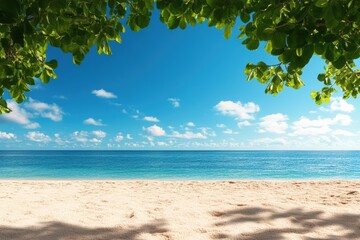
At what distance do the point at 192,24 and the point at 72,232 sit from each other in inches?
136

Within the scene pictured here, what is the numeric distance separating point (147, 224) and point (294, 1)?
3.93 metres

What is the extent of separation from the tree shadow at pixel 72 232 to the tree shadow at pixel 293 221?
1154mm

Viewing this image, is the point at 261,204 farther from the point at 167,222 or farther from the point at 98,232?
the point at 98,232

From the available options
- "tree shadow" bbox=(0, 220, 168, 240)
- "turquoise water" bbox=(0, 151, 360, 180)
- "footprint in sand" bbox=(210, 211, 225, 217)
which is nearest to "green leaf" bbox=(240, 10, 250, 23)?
"tree shadow" bbox=(0, 220, 168, 240)

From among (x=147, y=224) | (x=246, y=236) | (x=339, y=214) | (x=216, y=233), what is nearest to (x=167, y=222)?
(x=147, y=224)

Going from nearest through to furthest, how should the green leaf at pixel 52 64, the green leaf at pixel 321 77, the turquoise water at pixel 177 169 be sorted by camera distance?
the green leaf at pixel 52 64 < the green leaf at pixel 321 77 < the turquoise water at pixel 177 169

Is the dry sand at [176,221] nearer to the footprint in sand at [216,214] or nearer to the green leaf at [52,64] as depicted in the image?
the footprint in sand at [216,214]

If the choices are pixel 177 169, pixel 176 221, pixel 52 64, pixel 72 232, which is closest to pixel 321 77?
pixel 176 221

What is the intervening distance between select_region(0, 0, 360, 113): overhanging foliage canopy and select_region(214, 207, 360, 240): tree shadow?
2110 mm

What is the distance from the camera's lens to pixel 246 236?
4363 mm

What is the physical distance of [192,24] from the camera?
11.6 ft

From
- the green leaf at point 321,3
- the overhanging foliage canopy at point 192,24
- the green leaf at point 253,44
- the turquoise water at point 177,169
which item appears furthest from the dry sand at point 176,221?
the turquoise water at point 177,169

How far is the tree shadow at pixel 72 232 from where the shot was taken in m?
4.34

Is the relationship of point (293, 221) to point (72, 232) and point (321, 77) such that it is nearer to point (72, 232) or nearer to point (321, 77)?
point (321, 77)
